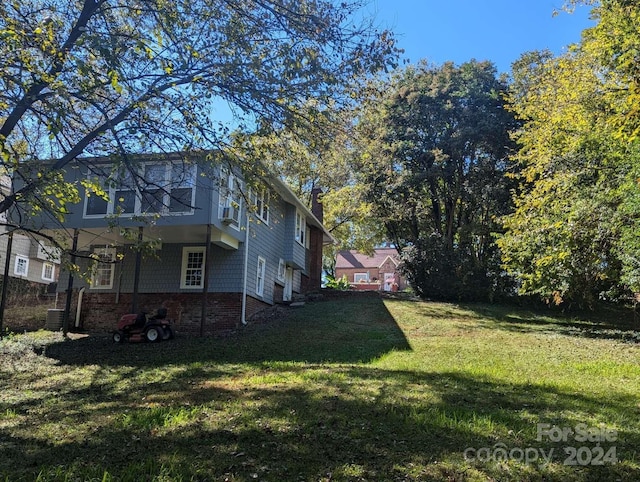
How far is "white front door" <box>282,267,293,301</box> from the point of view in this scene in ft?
69.3

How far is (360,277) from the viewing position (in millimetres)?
55125

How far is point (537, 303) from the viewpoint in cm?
2070

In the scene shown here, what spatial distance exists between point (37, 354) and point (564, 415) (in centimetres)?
1142

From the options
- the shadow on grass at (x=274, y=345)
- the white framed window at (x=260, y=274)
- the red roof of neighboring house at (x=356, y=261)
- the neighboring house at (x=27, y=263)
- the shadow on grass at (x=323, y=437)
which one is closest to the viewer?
the shadow on grass at (x=323, y=437)

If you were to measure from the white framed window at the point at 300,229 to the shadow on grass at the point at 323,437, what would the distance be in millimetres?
14831

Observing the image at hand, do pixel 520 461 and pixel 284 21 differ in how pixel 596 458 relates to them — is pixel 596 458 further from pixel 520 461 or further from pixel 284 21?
pixel 284 21

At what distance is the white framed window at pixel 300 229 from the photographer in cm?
2159

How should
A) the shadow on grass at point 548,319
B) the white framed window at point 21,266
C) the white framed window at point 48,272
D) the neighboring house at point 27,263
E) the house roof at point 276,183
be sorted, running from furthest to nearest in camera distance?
the white framed window at point 48,272 → the white framed window at point 21,266 → the neighboring house at point 27,263 → the shadow on grass at point 548,319 → the house roof at point 276,183

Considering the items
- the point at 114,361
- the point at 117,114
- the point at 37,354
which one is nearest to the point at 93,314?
the point at 37,354

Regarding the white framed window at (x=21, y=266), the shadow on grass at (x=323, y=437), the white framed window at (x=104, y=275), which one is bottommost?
the shadow on grass at (x=323, y=437)

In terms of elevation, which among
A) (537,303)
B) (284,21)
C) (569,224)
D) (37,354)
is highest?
(284,21)

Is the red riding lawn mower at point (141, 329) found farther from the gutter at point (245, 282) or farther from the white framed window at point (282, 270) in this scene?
the white framed window at point (282, 270)

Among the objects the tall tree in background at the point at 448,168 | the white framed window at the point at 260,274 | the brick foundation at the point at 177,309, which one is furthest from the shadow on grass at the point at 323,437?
the tall tree in background at the point at 448,168

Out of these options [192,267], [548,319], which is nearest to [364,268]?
[548,319]
